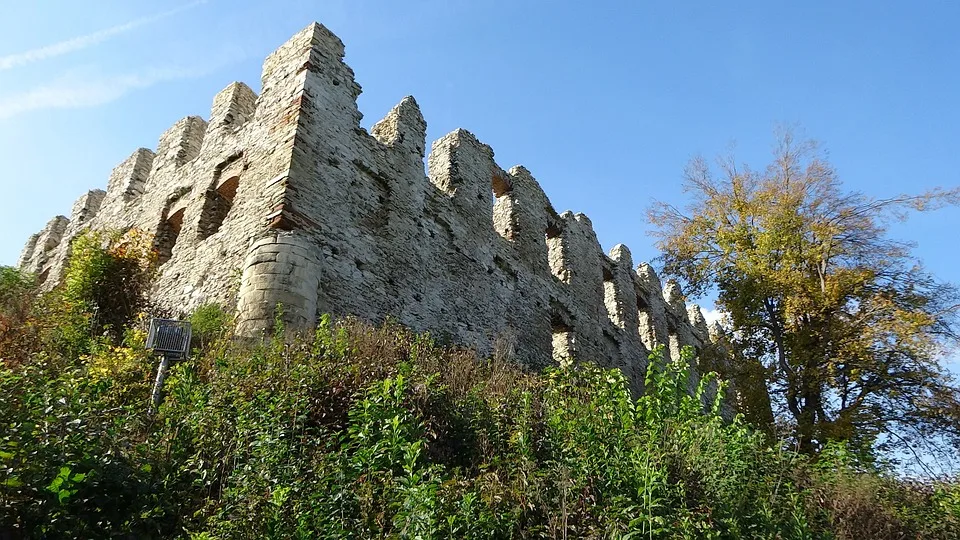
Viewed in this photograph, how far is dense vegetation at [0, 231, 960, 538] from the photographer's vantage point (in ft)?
13.2

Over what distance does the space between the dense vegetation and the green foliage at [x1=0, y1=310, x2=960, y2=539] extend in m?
0.02

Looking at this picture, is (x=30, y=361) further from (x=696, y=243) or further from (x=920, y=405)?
(x=920, y=405)

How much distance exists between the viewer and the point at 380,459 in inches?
183

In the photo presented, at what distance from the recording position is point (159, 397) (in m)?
5.62

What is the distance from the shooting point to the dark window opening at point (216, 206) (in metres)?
9.94

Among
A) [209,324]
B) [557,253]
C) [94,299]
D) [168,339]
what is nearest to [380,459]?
[168,339]

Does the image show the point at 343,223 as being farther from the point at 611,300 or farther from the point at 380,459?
the point at 611,300

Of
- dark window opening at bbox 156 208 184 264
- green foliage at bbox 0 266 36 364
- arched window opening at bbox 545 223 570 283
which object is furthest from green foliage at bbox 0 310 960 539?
arched window opening at bbox 545 223 570 283

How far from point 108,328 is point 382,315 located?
10.6 feet

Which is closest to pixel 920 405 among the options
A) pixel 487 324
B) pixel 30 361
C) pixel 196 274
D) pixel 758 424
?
pixel 758 424

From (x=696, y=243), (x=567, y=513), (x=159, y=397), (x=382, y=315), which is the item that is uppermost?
(x=696, y=243)

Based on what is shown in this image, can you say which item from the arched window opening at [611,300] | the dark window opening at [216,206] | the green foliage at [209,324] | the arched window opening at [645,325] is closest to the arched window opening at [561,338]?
the arched window opening at [611,300]

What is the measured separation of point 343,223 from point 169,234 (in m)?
4.20

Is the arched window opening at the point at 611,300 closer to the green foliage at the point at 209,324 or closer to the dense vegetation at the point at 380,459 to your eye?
the dense vegetation at the point at 380,459
